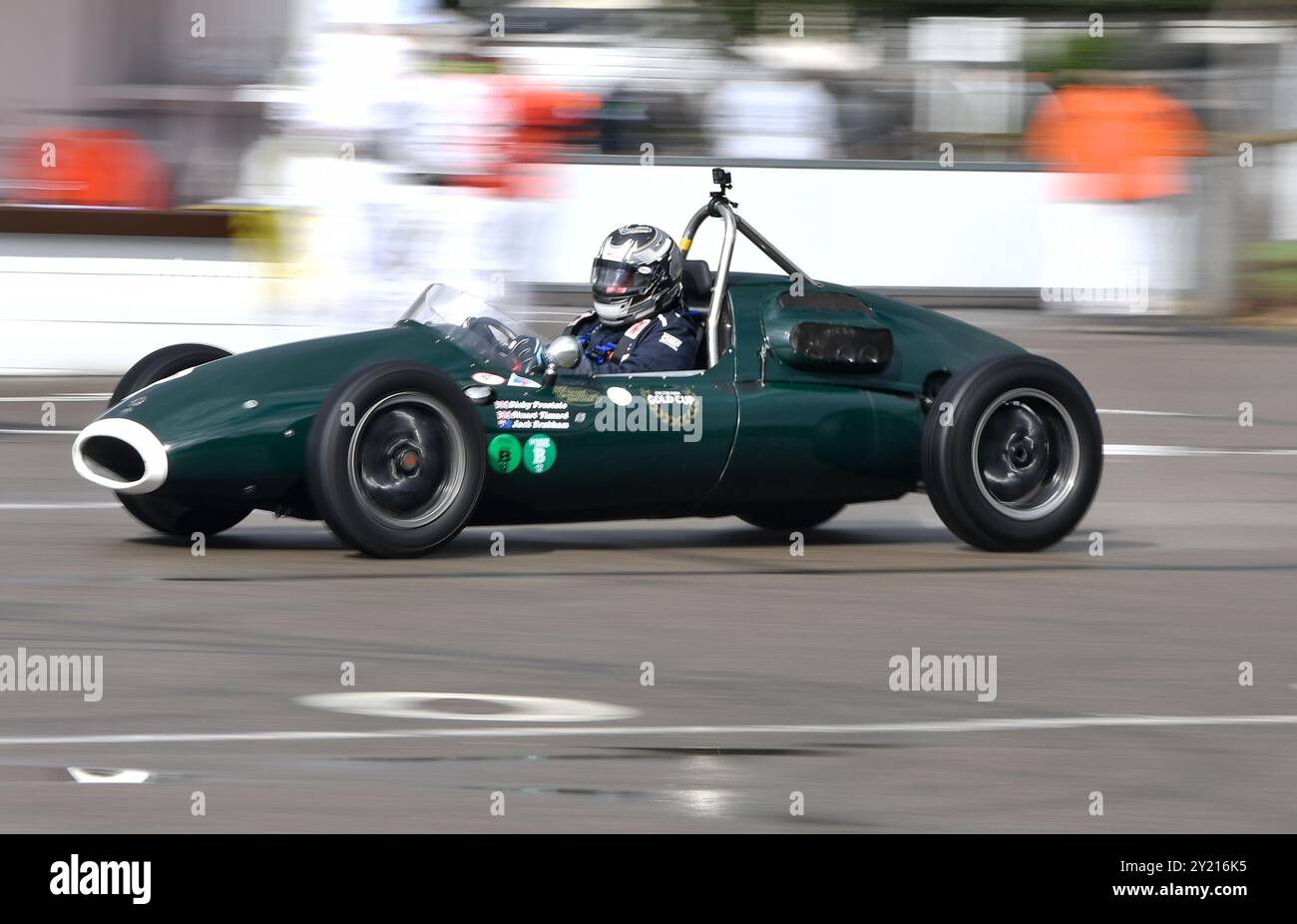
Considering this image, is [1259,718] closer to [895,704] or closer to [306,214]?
[895,704]

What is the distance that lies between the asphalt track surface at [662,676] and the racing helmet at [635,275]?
3.16 feet

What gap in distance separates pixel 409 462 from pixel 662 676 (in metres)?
1.86

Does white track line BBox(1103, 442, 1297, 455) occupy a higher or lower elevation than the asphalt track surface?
higher

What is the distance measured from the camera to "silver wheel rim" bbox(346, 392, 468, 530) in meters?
7.90

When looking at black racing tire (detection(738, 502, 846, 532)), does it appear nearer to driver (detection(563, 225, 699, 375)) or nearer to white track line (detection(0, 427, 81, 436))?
driver (detection(563, 225, 699, 375))

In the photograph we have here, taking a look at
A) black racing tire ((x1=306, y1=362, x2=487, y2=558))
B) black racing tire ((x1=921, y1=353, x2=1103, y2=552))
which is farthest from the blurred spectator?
black racing tire ((x1=306, y1=362, x2=487, y2=558))

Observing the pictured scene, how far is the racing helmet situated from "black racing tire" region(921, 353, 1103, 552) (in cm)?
118

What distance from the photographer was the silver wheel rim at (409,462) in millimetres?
7898

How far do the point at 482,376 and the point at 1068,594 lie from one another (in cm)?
225

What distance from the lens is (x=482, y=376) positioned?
820cm

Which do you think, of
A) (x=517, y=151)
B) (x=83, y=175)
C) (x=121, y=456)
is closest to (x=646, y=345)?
(x=121, y=456)

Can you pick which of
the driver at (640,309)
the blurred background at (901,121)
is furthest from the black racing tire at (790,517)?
the blurred background at (901,121)

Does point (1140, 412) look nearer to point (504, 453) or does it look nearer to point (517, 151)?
point (517, 151)

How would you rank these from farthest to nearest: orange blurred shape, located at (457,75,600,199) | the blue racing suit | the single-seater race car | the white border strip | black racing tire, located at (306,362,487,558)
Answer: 1. orange blurred shape, located at (457,75,600,199)
2. the white border strip
3. the blue racing suit
4. the single-seater race car
5. black racing tire, located at (306,362,487,558)
